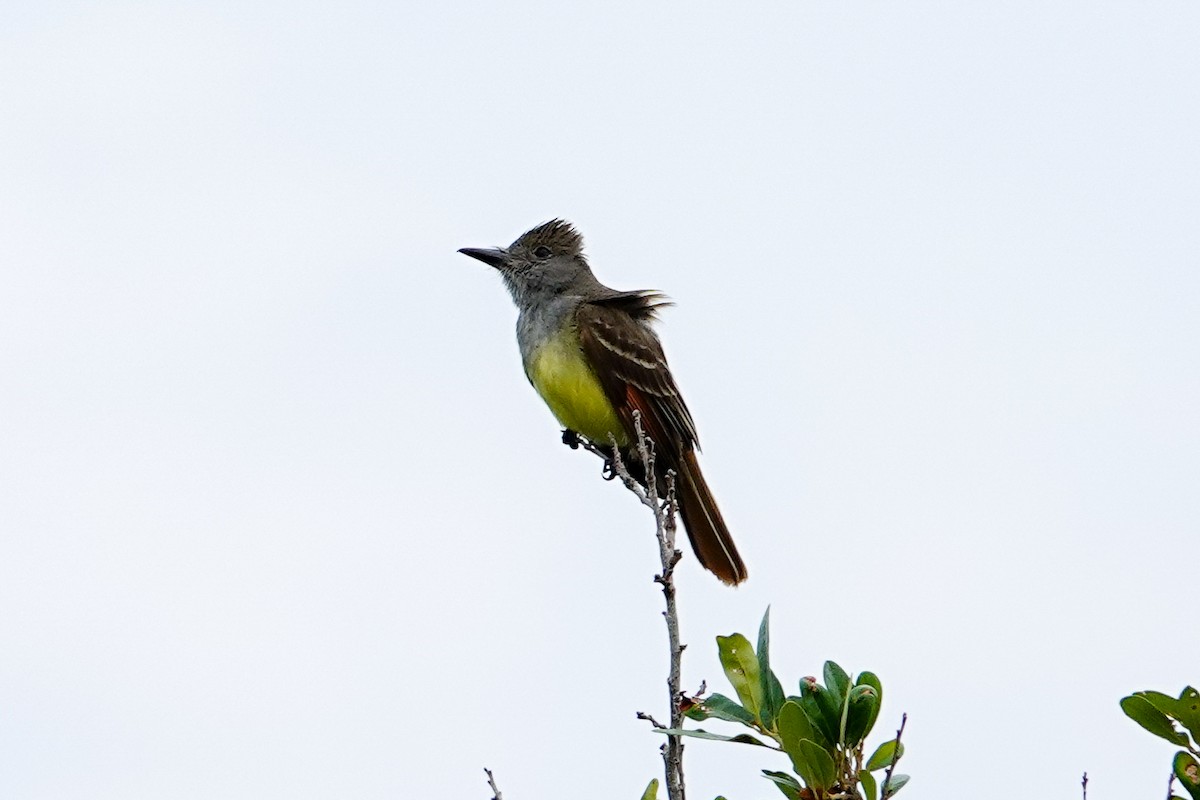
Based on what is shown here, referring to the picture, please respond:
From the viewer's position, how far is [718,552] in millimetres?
8547

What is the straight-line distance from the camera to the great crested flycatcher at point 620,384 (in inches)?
329

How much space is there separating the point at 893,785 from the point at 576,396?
4759mm

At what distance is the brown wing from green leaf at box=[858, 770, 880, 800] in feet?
14.6

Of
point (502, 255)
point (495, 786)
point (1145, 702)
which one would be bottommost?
point (495, 786)

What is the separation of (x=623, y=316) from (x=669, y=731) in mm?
5568

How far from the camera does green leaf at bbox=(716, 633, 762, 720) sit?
13.4 ft

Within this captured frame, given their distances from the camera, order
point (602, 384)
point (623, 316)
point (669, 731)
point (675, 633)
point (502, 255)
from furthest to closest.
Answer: point (502, 255)
point (623, 316)
point (602, 384)
point (675, 633)
point (669, 731)

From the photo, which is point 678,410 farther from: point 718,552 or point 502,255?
point 502,255

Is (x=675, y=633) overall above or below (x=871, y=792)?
above

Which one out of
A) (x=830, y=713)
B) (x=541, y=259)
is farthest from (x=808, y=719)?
(x=541, y=259)

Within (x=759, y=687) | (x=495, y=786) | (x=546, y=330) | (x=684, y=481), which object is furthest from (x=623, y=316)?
(x=495, y=786)

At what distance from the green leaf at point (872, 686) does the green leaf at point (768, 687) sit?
8.5 inches

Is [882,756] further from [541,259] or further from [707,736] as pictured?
[541,259]

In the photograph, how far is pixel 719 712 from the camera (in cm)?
405
